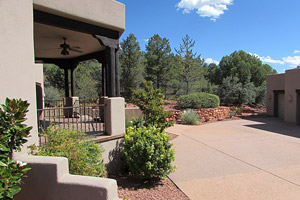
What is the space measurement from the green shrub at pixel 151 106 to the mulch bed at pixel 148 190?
1537 millimetres

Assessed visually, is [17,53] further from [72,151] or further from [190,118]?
[190,118]

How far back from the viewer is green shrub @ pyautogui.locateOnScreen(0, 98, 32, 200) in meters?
2.31

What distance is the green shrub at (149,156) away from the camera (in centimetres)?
439

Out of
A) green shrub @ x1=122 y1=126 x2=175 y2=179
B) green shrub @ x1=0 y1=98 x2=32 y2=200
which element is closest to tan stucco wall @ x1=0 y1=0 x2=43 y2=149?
green shrub @ x1=0 y1=98 x2=32 y2=200

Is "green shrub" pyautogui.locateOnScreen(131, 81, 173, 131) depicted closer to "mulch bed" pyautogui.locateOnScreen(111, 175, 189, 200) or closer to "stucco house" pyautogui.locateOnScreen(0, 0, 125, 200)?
"stucco house" pyautogui.locateOnScreen(0, 0, 125, 200)

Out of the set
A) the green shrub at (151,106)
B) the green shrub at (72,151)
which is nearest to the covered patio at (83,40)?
the green shrub at (72,151)

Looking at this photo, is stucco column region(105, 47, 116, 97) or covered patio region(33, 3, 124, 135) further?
stucco column region(105, 47, 116, 97)

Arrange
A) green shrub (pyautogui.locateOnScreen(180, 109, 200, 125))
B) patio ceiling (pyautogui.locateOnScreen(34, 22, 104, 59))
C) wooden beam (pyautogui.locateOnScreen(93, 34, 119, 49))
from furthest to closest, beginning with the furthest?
green shrub (pyautogui.locateOnScreen(180, 109, 200, 125)), patio ceiling (pyautogui.locateOnScreen(34, 22, 104, 59)), wooden beam (pyautogui.locateOnScreen(93, 34, 119, 49))

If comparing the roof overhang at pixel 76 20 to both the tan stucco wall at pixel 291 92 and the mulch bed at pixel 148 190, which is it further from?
the tan stucco wall at pixel 291 92

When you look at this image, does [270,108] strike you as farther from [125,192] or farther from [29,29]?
[29,29]

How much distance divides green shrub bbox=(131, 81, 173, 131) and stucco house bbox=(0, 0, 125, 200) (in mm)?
713

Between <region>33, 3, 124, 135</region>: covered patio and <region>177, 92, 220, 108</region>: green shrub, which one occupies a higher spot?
<region>33, 3, 124, 135</region>: covered patio

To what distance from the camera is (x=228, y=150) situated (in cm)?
672

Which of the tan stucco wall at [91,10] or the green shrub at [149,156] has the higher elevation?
the tan stucco wall at [91,10]
